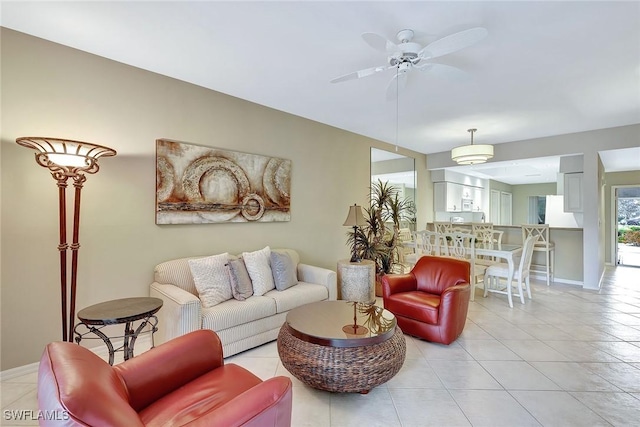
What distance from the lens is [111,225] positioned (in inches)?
109

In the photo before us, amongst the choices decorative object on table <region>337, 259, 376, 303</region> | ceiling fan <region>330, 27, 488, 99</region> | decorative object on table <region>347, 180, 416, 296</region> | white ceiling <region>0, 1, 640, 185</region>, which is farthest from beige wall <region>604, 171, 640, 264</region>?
ceiling fan <region>330, 27, 488, 99</region>

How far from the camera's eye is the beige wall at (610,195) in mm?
7488

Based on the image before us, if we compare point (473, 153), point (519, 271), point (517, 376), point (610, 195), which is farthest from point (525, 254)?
point (610, 195)

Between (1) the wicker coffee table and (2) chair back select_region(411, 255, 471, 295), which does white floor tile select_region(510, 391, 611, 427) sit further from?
(2) chair back select_region(411, 255, 471, 295)

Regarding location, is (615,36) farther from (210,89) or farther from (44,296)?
(44,296)

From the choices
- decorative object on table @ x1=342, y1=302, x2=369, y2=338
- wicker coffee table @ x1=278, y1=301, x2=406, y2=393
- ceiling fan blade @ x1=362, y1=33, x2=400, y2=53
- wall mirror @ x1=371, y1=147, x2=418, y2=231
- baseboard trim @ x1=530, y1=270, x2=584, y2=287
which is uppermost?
ceiling fan blade @ x1=362, y1=33, x2=400, y2=53

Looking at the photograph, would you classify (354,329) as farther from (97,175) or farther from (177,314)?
(97,175)

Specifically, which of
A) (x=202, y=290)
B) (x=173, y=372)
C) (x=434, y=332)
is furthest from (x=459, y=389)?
(x=202, y=290)

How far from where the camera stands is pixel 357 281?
12.7 ft

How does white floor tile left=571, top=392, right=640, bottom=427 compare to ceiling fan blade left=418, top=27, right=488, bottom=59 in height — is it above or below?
below

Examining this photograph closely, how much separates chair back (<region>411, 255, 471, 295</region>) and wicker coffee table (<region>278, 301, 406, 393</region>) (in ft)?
4.21

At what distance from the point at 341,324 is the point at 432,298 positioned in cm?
136

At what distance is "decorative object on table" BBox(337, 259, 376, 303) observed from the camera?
387 cm

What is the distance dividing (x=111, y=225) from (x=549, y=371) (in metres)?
4.12
